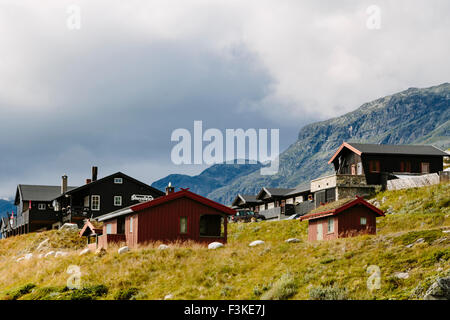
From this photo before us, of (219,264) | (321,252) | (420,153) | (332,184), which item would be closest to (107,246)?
(219,264)

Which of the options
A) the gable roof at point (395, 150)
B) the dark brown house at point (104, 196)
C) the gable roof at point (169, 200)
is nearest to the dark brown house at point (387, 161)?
the gable roof at point (395, 150)

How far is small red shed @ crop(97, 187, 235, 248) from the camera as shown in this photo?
38.3m

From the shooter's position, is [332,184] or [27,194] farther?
[27,194]

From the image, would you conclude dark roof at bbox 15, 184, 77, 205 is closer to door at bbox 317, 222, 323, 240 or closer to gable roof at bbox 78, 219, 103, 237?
gable roof at bbox 78, 219, 103, 237

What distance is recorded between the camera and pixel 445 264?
2206cm

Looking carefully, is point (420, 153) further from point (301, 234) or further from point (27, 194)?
point (27, 194)

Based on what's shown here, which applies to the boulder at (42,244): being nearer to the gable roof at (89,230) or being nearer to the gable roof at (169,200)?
the gable roof at (89,230)

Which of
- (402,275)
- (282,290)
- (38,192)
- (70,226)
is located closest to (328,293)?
(282,290)

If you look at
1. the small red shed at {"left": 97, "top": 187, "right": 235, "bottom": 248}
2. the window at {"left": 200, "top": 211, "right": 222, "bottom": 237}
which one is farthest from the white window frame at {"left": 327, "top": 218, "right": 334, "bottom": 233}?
the window at {"left": 200, "top": 211, "right": 222, "bottom": 237}

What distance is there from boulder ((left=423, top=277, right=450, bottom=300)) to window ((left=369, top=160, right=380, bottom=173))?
46.3 metres

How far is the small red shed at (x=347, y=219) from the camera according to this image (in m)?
36.3

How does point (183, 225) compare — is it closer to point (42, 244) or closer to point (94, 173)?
point (42, 244)

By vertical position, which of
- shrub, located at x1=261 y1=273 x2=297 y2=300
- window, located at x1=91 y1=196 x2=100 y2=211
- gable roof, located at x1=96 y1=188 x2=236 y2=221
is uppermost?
window, located at x1=91 y1=196 x2=100 y2=211

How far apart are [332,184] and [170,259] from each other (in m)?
35.9
